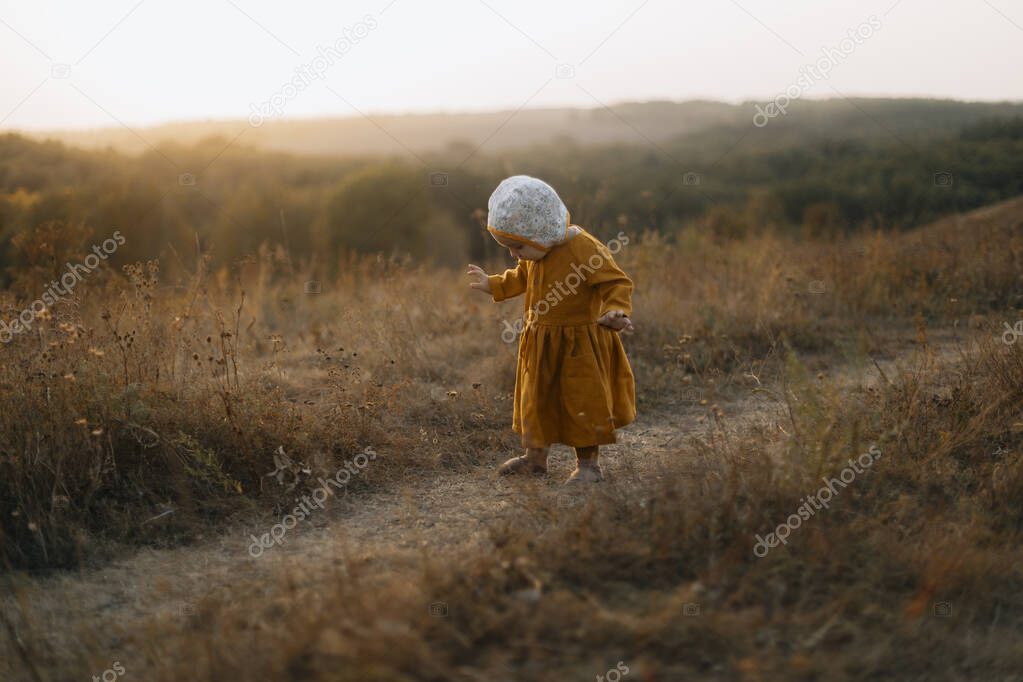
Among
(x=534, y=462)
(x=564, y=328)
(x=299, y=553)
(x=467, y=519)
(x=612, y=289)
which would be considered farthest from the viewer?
(x=534, y=462)

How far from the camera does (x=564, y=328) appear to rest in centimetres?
396

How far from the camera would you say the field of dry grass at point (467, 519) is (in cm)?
232

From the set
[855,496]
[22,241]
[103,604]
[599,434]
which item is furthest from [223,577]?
[22,241]

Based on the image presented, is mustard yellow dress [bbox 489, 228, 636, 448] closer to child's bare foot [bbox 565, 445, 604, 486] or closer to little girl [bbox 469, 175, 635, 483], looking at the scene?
little girl [bbox 469, 175, 635, 483]

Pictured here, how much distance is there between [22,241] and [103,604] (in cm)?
327

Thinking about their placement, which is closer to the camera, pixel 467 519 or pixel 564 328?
pixel 467 519

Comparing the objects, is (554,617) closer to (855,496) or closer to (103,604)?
(855,496)

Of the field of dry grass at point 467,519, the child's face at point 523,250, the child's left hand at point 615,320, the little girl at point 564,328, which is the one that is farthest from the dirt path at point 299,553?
the child's face at point 523,250

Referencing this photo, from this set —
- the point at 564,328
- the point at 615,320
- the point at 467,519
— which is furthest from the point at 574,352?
the point at 467,519

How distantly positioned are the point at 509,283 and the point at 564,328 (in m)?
0.43

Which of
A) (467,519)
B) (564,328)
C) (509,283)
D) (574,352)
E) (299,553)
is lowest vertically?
(299,553)

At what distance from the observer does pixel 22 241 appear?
532 cm

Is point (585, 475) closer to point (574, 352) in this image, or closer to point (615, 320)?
point (574, 352)

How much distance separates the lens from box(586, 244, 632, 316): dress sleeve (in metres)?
3.79
